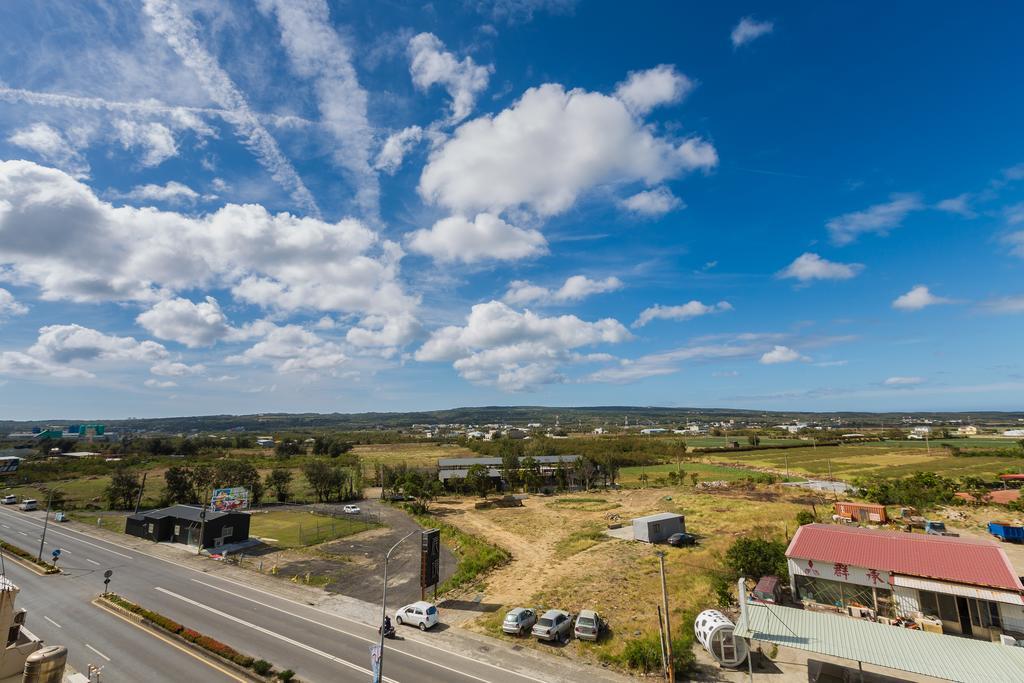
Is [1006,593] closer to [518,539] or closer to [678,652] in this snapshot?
[678,652]

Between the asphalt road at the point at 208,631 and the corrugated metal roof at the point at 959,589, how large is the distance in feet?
92.4

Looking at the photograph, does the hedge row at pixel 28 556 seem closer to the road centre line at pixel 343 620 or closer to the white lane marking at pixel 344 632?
the road centre line at pixel 343 620

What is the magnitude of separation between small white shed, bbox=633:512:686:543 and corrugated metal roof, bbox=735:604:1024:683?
30113mm

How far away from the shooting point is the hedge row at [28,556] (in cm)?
4784

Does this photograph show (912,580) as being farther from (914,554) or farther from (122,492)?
(122,492)

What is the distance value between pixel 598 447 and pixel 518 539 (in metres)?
109

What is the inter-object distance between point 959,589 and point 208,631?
174 ft

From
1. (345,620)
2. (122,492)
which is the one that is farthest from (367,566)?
(122,492)

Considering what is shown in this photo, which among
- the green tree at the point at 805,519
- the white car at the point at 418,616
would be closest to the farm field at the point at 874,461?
the green tree at the point at 805,519

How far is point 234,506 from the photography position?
Answer: 239 ft

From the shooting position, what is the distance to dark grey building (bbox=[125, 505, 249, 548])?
58156 mm

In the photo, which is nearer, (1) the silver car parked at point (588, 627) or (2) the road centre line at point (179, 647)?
(2) the road centre line at point (179, 647)

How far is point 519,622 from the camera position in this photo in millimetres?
33844

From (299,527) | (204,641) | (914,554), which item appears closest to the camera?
(204,641)
